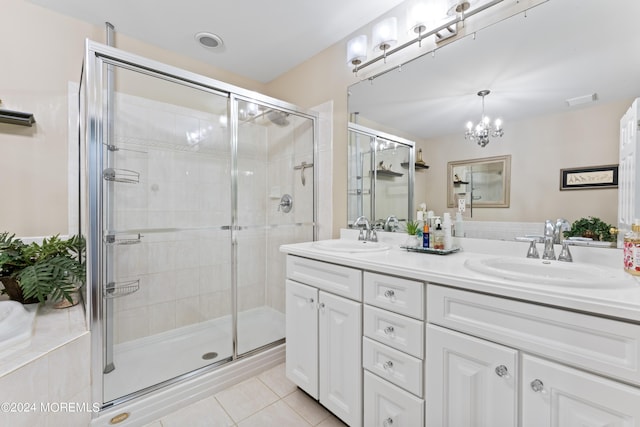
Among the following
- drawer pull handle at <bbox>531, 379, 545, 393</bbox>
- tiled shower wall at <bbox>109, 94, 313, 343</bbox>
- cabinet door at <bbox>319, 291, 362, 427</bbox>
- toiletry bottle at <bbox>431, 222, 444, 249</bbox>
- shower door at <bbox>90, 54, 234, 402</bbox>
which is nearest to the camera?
drawer pull handle at <bbox>531, 379, 545, 393</bbox>

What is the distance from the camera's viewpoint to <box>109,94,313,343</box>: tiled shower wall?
193cm

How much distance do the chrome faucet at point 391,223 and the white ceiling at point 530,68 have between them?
21.0 inches

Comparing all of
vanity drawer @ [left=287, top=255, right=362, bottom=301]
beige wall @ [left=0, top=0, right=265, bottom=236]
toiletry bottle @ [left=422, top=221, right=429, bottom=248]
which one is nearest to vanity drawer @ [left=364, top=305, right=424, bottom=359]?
vanity drawer @ [left=287, top=255, right=362, bottom=301]

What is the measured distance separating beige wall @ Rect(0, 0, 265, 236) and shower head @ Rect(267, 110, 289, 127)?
128 centimetres

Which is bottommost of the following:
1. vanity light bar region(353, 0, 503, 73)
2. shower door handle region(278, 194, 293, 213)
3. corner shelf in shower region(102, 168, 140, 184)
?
shower door handle region(278, 194, 293, 213)

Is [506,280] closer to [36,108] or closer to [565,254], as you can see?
[565,254]

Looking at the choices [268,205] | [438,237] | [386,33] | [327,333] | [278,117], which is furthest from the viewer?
[268,205]

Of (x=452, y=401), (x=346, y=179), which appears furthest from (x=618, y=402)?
(x=346, y=179)

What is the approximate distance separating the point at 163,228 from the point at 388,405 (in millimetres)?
1723

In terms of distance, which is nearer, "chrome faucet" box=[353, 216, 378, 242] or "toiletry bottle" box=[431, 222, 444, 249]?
"toiletry bottle" box=[431, 222, 444, 249]

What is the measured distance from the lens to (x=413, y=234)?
154cm

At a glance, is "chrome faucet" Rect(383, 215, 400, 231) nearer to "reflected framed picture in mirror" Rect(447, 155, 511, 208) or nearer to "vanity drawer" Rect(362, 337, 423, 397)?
"reflected framed picture in mirror" Rect(447, 155, 511, 208)

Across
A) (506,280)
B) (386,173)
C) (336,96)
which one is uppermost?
(336,96)

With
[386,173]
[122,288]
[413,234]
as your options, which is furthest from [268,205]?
[413,234]
